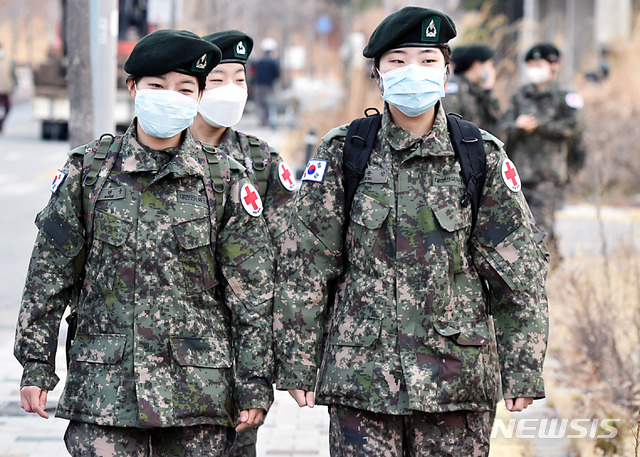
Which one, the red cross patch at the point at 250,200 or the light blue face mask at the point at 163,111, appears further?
the red cross patch at the point at 250,200

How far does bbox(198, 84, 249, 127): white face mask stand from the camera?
4.57 metres

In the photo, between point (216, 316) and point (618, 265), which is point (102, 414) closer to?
point (216, 316)

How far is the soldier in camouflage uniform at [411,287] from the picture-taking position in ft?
11.4

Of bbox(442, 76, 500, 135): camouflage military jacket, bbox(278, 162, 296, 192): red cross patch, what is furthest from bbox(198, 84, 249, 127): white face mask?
bbox(442, 76, 500, 135): camouflage military jacket

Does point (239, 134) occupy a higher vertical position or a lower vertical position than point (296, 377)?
higher

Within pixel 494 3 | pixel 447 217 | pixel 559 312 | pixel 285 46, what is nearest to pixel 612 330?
pixel 559 312

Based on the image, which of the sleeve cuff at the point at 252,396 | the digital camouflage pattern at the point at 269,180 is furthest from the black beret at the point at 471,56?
the sleeve cuff at the point at 252,396

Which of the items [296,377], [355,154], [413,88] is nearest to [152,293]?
[296,377]

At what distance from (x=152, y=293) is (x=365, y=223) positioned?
28.4 inches

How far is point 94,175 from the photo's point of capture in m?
3.47

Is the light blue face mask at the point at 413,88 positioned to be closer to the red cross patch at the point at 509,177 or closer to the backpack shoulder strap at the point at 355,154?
the backpack shoulder strap at the point at 355,154

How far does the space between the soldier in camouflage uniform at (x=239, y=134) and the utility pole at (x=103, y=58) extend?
9.74 feet

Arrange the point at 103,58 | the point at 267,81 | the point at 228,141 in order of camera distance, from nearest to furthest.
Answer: the point at 228,141
the point at 103,58
the point at 267,81

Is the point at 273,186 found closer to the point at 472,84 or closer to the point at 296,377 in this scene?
the point at 296,377
